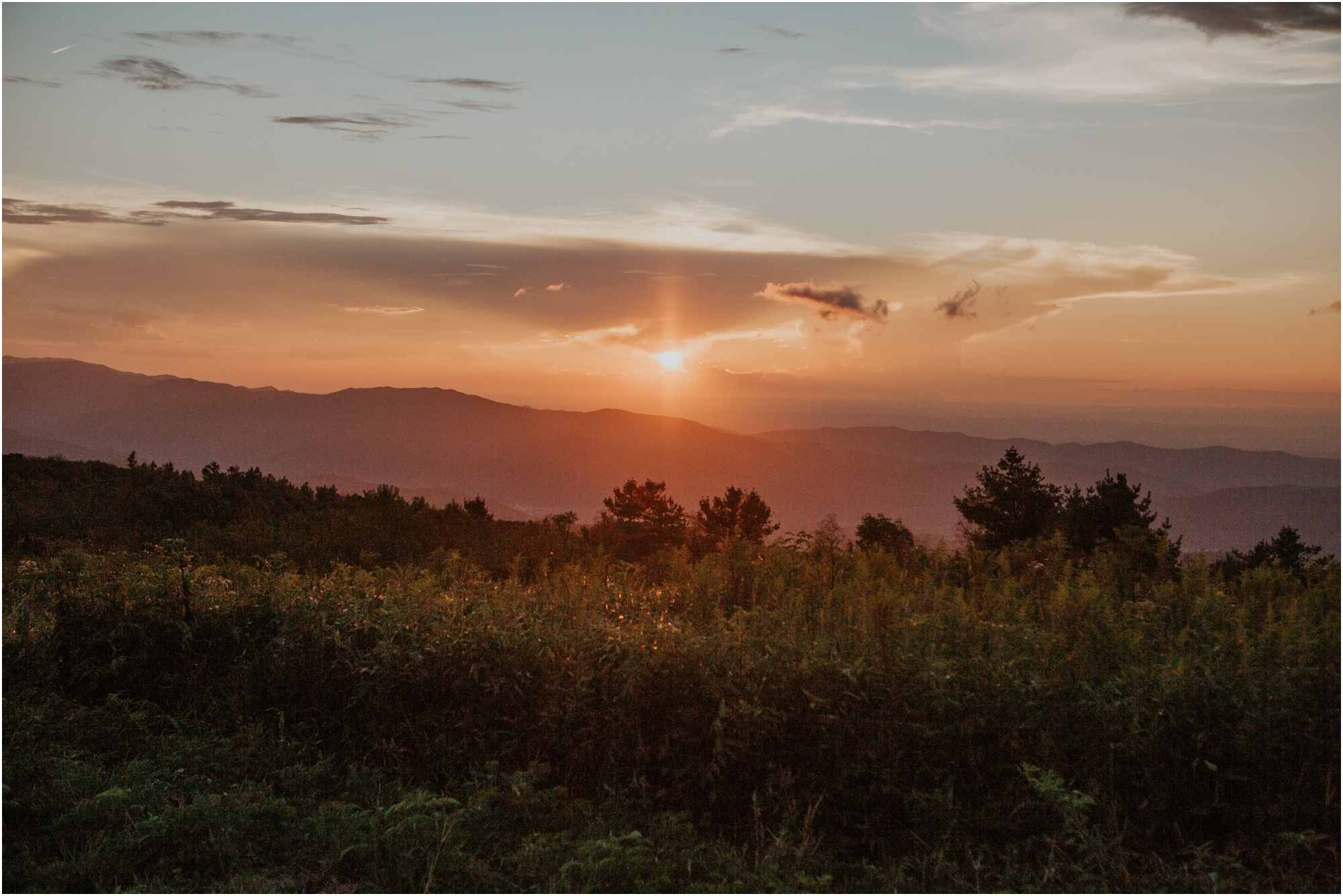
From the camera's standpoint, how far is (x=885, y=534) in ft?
40.5

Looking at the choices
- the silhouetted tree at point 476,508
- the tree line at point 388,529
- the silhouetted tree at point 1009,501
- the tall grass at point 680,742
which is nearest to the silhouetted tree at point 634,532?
the tree line at point 388,529

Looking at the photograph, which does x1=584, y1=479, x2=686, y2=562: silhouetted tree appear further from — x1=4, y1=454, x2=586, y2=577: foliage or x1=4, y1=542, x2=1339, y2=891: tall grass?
x1=4, y1=542, x2=1339, y2=891: tall grass

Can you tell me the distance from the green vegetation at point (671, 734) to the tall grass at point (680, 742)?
0.07 ft

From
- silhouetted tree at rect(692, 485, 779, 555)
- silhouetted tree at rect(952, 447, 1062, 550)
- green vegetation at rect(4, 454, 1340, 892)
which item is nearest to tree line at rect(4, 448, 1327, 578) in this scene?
green vegetation at rect(4, 454, 1340, 892)

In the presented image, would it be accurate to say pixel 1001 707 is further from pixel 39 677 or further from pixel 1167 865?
pixel 39 677

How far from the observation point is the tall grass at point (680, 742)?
423cm

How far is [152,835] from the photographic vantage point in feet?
13.9

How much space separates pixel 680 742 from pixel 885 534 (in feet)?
26.1

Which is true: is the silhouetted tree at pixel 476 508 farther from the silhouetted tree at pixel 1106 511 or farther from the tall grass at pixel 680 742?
the silhouetted tree at pixel 1106 511

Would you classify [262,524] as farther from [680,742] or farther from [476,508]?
[680,742]

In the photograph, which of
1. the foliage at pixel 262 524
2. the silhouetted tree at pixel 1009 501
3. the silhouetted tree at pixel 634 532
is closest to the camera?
the foliage at pixel 262 524

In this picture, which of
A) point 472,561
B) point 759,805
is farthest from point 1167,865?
point 472,561

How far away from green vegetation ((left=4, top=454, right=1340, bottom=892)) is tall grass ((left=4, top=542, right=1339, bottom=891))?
20 millimetres

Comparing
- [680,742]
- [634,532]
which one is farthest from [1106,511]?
[680,742]
